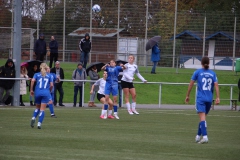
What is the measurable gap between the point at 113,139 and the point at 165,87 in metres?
19.8

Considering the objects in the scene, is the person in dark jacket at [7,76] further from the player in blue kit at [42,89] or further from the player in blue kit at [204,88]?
the player in blue kit at [204,88]

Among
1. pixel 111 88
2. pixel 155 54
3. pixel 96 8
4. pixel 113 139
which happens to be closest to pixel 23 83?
pixel 111 88

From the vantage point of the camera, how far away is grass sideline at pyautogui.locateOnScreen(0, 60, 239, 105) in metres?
31.2

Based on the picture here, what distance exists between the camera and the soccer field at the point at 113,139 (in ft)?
36.5

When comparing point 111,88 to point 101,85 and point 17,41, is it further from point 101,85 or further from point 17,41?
point 17,41

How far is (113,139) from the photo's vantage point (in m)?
13.8

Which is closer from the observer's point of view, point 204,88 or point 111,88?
point 204,88

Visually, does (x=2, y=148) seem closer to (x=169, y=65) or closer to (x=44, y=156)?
(x=44, y=156)

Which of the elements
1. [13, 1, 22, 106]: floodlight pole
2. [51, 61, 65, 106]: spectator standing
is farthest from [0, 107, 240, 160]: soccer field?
[51, 61, 65, 106]: spectator standing

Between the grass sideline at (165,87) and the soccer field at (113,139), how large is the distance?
10386 mm

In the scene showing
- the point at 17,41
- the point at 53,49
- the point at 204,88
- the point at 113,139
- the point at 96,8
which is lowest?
the point at 113,139

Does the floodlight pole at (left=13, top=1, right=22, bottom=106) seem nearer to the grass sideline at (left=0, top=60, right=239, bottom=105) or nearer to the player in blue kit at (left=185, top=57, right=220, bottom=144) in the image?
the grass sideline at (left=0, top=60, right=239, bottom=105)

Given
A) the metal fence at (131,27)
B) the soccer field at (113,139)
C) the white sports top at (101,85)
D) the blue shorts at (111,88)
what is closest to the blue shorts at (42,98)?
the soccer field at (113,139)

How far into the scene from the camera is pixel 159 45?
36812 millimetres
